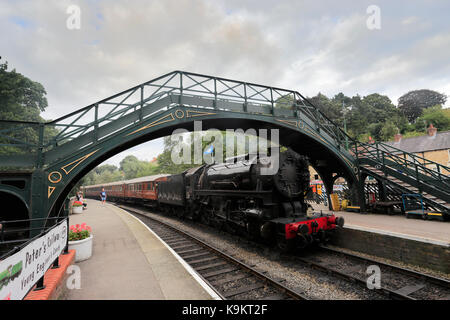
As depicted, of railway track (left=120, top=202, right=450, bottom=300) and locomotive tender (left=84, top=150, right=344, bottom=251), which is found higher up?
locomotive tender (left=84, top=150, right=344, bottom=251)

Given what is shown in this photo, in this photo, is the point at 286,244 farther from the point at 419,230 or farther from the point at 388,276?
the point at 419,230

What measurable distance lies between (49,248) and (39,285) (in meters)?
0.65

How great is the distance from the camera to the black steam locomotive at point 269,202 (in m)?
6.82

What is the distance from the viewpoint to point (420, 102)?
2576 inches

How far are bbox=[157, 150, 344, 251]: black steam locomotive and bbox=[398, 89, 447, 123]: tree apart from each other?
77661 millimetres

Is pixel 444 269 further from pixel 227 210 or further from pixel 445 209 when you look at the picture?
pixel 227 210

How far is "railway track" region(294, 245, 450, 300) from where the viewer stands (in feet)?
15.1

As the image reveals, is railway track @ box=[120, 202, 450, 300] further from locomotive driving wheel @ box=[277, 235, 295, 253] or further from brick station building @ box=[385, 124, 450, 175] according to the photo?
brick station building @ box=[385, 124, 450, 175]

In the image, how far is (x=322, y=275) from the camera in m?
5.69

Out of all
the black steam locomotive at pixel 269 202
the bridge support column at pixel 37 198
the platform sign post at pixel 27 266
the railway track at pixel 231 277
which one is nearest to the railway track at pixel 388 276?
the black steam locomotive at pixel 269 202

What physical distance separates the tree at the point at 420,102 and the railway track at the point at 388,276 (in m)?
78.4

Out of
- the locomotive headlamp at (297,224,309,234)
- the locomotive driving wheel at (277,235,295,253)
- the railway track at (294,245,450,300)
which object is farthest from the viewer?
the locomotive driving wheel at (277,235,295,253)

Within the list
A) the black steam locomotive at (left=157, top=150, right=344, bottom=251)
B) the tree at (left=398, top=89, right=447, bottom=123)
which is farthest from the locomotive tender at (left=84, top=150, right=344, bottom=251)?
the tree at (left=398, top=89, right=447, bottom=123)

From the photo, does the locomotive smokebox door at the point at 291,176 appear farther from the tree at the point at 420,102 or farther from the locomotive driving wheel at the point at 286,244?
the tree at the point at 420,102
